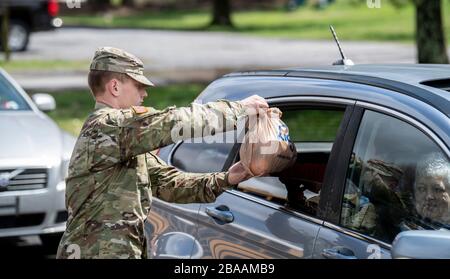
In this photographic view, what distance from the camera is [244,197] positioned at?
427cm

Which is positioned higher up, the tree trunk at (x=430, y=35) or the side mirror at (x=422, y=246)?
the side mirror at (x=422, y=246)

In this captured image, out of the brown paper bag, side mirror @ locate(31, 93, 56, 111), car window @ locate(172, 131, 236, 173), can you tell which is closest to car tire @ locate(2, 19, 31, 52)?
side mirror @ locate(31, 93, 56, 111)

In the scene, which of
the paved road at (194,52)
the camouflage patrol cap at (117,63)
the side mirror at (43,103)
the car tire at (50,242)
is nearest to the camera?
the camouflage patrol cap at (117,63)

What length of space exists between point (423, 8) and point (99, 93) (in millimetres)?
12806

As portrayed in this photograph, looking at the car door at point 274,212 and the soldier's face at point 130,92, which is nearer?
the soldier's face at point 130,92

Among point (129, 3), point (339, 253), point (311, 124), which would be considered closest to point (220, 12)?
point (129, 3)

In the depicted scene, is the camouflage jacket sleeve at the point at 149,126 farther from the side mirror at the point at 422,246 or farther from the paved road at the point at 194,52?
the paved road at the point at 194,52

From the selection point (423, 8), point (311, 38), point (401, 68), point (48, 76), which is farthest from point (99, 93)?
point (311, 38)

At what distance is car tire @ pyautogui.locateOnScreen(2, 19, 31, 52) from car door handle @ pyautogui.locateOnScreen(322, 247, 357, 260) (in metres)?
23.7

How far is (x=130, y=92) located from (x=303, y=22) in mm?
36759

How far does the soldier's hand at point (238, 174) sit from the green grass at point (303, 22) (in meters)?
27.0

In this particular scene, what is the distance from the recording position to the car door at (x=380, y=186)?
354 centimetres

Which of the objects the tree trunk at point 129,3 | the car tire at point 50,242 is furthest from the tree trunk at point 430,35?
the tree trunk at point 129,3

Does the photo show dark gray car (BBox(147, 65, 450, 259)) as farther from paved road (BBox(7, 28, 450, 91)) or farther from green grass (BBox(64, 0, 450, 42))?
green grass (BBox(64, 0, 450, 42))
